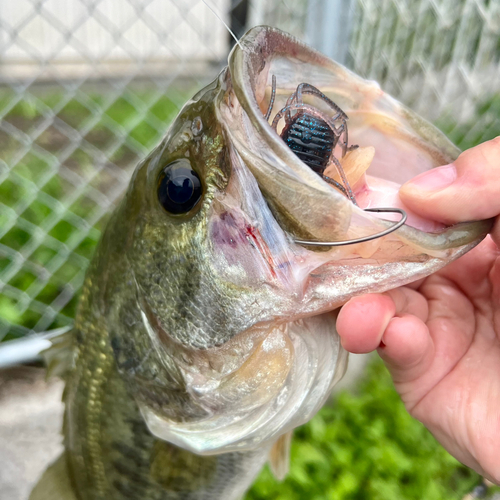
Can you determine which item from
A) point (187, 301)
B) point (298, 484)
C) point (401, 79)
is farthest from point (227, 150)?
point (401, 79)

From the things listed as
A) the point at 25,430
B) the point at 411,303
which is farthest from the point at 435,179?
the point at 25,430

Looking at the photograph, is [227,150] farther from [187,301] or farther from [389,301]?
[389,301]

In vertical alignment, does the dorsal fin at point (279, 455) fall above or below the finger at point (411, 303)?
below

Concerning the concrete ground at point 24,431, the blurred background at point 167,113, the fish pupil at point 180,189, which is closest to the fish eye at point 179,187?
the fish pupil at point 180,189

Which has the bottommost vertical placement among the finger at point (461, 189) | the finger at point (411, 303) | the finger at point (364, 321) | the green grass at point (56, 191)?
the green grass at point (56, 191)

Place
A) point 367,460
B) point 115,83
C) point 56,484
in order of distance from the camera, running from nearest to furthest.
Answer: point 56,484 < point 367,460 < point 115,83

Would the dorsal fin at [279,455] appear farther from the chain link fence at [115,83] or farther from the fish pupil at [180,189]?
the chain link fence at [115,83]

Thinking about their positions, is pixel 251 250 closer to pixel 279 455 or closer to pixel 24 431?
pixel 279 455
